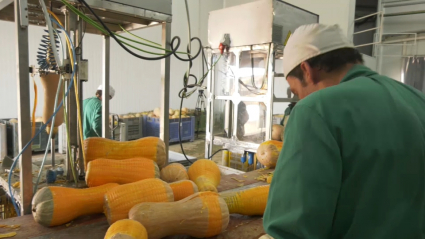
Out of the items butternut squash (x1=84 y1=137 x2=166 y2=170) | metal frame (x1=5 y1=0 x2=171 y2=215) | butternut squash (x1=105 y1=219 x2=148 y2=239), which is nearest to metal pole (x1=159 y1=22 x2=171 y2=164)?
metal frame (x1=5 y1=0 x2=171 y2=215)

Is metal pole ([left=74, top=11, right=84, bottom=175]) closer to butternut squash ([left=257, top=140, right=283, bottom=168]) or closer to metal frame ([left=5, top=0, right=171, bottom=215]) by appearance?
metal frame ([left=5, top=0, right=171, bottom=215])

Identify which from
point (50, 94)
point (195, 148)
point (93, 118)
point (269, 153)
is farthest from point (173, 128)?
point (50, 94)

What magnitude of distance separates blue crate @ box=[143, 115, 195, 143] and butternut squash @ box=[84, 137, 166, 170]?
515 centimetres

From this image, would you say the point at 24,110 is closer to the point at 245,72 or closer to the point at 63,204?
the point at 63,204

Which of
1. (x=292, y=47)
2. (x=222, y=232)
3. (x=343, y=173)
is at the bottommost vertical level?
(x=222, y=232)

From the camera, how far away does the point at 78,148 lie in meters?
1.69

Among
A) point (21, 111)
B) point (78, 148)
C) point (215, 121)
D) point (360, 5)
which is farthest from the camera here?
point (360, 5)

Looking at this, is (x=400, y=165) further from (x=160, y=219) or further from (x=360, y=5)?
(x=360, y=5)

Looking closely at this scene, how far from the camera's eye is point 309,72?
0.95m

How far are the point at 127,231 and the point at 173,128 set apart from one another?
6.10m

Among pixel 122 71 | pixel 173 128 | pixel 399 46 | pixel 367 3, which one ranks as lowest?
pixel 173 128

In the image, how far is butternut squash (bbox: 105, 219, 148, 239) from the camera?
0.93 metres

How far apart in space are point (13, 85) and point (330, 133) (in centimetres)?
670

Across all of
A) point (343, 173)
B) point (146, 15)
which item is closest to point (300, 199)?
point (343, 173)
